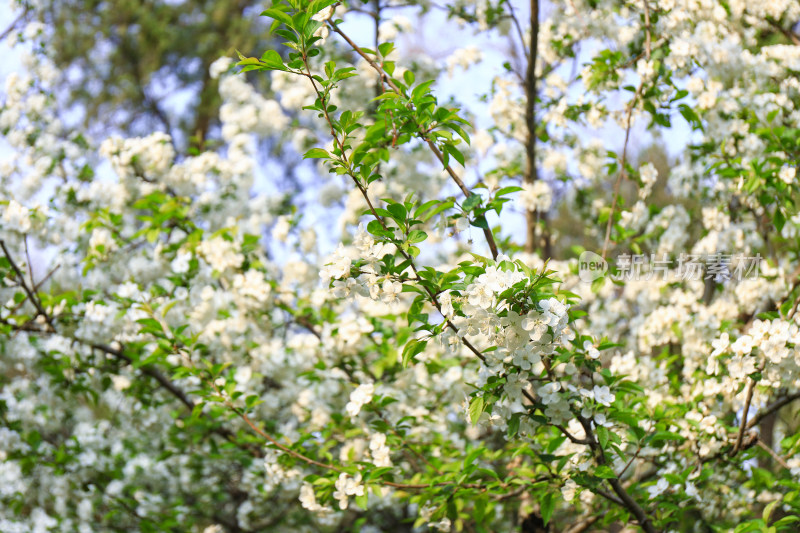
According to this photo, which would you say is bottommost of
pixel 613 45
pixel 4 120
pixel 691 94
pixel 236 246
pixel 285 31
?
pixel 285 31

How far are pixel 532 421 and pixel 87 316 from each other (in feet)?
6.87

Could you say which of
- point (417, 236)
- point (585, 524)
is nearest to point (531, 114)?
point (585, 524)

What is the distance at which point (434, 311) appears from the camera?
128 inches

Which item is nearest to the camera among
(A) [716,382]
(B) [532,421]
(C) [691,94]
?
(B) [532,421]

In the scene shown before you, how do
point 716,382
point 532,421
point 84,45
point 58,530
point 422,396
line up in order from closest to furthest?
point 532,421
point 716,382
point 422,396
point 58,530
point 84,45

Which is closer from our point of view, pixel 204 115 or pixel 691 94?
pixel 691 94

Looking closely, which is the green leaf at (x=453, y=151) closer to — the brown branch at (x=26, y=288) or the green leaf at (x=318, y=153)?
the green leaf at (x=318, y=153)

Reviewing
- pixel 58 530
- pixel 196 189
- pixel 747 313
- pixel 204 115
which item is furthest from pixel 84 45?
pixel 747 313

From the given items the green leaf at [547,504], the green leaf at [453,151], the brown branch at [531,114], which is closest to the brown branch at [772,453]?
the green leaf at [547,504]

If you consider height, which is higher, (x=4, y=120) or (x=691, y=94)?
(x=4, y=120)

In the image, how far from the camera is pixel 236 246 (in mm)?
3391

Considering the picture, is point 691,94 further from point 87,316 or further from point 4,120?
point 4,120

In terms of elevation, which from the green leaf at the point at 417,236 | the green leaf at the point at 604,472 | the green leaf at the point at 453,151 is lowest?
the green leaf at the point at 604,472

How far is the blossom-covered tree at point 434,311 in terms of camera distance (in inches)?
70.0
